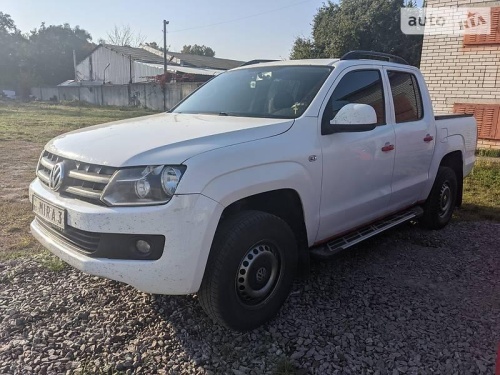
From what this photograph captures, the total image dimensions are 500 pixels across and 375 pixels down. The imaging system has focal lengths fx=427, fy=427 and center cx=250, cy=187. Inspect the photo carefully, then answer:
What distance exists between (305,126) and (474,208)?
168 inches

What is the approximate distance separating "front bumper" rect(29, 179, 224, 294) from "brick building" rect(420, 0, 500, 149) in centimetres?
903

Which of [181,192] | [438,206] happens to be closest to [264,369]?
[181,192]

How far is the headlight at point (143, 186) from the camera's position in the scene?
242 cm

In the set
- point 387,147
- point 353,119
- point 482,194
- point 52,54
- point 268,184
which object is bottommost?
point 482,194

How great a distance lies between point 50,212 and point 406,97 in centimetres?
356

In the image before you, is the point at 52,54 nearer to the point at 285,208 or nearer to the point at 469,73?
the point at 469,73

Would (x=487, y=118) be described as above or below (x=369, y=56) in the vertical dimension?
below

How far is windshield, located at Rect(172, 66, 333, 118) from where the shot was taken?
11.2 ft

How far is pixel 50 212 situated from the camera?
9.30ft

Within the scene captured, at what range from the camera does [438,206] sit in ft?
16.5

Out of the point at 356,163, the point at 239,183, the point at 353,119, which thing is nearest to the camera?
the point at 239,183

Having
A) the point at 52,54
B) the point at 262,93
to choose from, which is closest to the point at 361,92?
the point at 262,93

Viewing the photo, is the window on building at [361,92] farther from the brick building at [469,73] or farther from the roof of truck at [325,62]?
the brick building at [469,73]

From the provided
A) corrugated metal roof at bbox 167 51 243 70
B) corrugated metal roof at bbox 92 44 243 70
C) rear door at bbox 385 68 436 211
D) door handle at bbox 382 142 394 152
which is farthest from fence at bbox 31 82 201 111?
door handle at bbox 382 142 394 152
